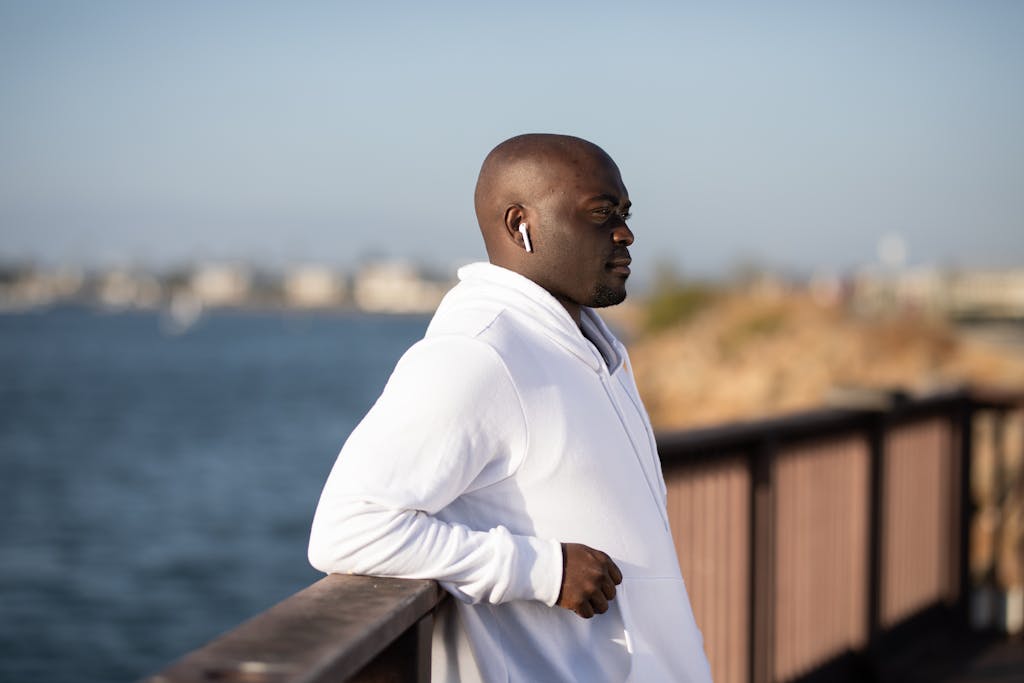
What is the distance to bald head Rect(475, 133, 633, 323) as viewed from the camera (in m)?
2.19

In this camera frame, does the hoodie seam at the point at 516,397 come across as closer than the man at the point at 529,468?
No

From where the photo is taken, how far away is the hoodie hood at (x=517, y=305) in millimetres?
2152

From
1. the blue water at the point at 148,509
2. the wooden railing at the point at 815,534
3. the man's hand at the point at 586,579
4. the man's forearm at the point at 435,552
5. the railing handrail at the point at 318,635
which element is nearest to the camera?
the railing handrail at the point at 318,635

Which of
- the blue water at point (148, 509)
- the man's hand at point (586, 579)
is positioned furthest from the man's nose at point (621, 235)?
the blue water at point (148, 509)

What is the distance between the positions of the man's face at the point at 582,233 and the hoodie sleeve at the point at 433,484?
282 mm

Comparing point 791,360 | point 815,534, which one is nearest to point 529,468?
point 815,534

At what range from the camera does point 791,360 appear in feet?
63.4

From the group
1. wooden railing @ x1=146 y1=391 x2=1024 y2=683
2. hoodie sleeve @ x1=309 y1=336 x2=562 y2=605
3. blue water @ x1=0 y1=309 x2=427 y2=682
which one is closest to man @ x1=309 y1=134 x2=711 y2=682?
hoodie sleeve @ x1=309 y1=336 x2=562 y2=605

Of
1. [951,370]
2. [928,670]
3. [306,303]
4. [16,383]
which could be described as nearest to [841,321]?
[951,370]

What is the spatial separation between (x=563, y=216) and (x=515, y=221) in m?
0.09

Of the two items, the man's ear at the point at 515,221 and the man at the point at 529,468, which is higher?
the man's ear at the point at 515,221

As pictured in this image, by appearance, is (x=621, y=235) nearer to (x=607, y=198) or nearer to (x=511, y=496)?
(x=607, y=198)

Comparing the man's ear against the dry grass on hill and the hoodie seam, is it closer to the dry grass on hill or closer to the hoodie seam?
the hoodie seam

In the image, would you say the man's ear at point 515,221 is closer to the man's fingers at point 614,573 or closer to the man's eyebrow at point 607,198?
the man's eyebrow at point 607,198
